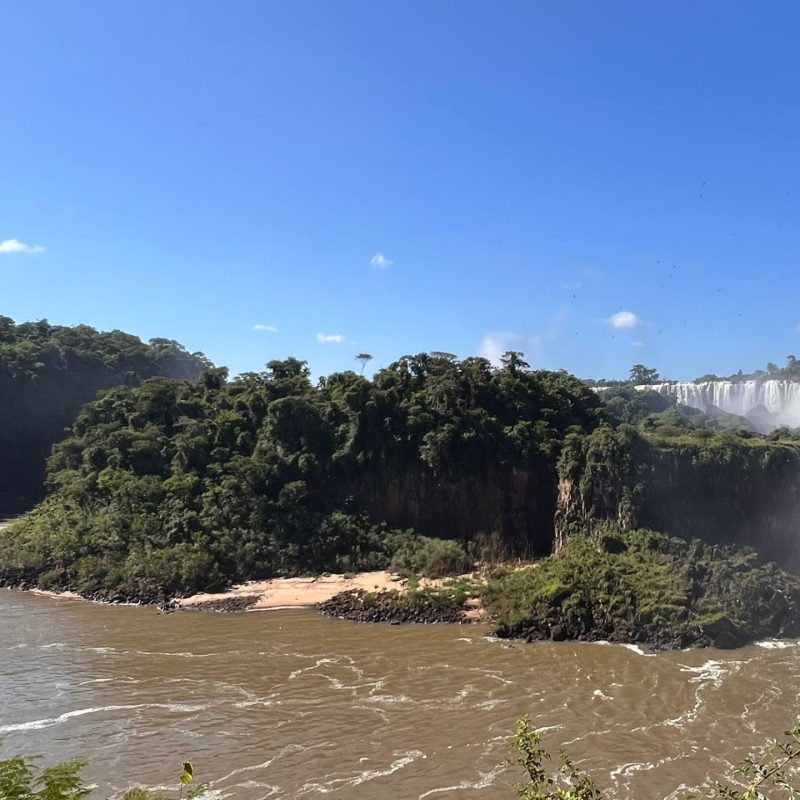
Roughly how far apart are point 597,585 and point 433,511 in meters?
11.3

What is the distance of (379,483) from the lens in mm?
36281

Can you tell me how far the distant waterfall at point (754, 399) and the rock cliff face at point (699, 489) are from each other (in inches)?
1398

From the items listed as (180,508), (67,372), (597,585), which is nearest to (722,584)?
(597,585)

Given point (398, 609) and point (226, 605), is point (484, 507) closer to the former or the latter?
point (398, 609)

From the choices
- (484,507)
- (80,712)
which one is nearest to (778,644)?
(484,507)

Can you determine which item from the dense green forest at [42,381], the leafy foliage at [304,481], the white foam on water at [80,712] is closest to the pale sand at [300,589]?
the leafy foliage at [304,481]

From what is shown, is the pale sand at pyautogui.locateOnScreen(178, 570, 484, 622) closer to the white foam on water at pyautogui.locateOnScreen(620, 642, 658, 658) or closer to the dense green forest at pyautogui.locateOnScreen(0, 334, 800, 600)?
the dense green forest at pyautogui.locateOnScreen(0, 334, 800, 600)

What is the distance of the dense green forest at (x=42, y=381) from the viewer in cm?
5750

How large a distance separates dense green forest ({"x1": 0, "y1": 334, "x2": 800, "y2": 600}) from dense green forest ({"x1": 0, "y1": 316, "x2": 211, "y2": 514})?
2047cm

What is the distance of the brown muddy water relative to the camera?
51.5ft

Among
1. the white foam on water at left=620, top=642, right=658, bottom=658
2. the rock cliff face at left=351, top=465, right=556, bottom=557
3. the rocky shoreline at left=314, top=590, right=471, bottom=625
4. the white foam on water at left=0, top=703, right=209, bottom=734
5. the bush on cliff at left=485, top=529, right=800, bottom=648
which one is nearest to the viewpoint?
the white foam on water at left=0, top=703, right=209, bottom=734

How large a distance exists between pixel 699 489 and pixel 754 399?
41.9 m

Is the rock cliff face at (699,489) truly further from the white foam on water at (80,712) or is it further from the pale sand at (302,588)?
the white foam on water at (80,712)

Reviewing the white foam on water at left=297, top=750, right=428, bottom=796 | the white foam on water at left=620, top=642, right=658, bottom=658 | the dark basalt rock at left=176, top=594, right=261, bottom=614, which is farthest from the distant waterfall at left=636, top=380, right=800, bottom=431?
the white foam on water at left=297, top=750, right=428, bottom=796
